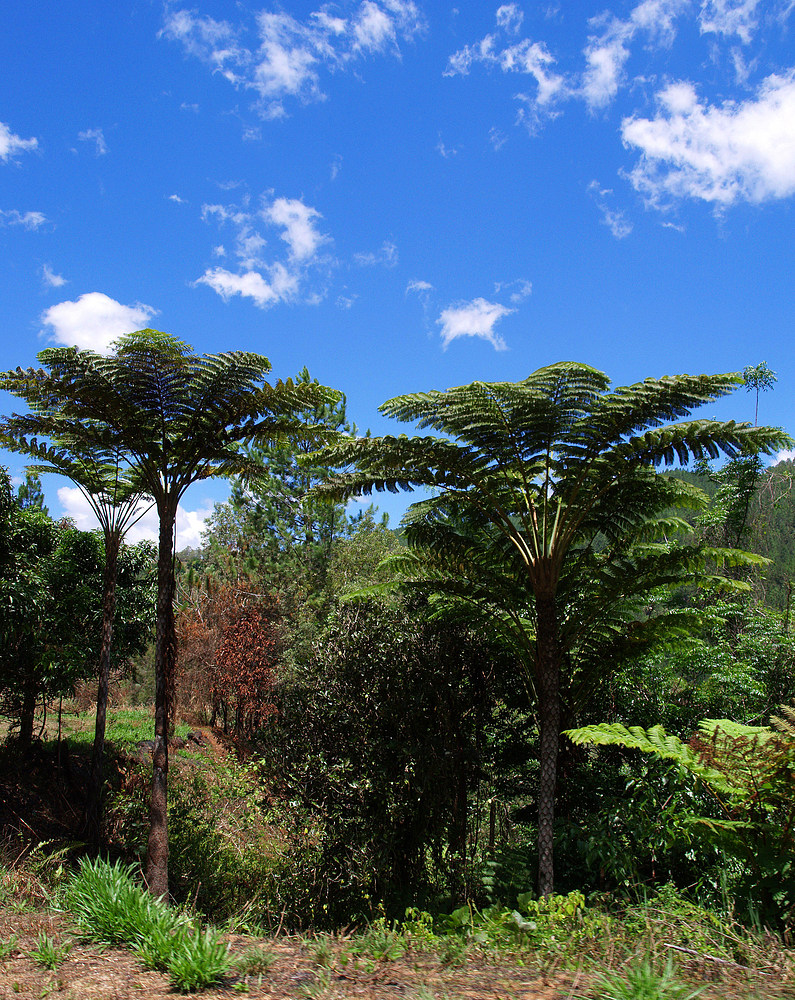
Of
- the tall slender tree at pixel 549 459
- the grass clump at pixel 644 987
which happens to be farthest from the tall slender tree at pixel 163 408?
the grass clump at pixel 644 987

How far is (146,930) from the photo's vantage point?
3414 mm

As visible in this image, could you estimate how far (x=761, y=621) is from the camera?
9461mm

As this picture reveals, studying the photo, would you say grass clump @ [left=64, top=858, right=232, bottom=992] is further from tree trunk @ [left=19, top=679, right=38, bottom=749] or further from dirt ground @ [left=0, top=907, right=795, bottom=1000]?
tree trunk @ [left=19, top=679, right=38, bottom=749]

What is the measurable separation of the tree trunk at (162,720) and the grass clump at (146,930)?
1500mm

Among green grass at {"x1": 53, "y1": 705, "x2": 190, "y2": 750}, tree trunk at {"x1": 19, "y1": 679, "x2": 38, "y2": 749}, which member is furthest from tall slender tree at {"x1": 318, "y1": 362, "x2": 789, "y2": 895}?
green grass at {"x1": 53, "y1": 705, "x2": 190, "y2": 750}

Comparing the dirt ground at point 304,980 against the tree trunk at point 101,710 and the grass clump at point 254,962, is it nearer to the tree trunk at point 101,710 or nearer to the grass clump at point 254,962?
the grass clump at point 254,962

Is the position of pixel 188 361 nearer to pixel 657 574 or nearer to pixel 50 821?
pixel 657 574

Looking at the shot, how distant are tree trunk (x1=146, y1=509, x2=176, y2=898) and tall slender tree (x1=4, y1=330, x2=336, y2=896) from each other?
0.01m

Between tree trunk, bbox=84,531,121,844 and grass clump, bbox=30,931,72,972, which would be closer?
grass clump, bbox=30,931,72,972

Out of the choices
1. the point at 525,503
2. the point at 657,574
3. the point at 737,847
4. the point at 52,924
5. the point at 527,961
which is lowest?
the point at 52,924

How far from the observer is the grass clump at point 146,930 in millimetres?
2850

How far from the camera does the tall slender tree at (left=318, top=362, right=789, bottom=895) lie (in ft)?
17.4

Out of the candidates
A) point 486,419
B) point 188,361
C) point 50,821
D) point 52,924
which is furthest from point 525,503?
point 50,821

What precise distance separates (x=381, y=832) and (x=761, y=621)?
6791mm
